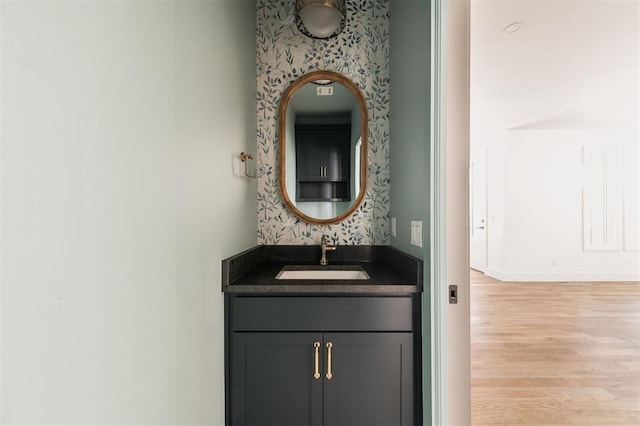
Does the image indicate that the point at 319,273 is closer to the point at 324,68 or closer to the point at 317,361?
the point at 317,361

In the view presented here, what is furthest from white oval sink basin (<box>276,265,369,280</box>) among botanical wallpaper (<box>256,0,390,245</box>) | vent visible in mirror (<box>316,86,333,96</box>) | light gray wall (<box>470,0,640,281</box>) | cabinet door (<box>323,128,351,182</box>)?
light gray wall (<box>470,0,640,281</box>)

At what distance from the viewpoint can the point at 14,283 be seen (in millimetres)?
467

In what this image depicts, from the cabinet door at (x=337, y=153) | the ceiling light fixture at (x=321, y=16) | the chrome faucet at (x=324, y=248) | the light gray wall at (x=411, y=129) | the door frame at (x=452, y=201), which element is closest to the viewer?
the door frame at (x=452, y=201)

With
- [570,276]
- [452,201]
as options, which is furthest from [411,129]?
[570,276]

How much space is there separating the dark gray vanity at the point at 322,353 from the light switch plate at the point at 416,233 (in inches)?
3.7

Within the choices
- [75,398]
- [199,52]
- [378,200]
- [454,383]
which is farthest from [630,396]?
A: [199,52]

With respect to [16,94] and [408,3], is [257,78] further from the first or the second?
[16,94]

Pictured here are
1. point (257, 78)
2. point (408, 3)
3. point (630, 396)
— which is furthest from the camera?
point (630, 396)

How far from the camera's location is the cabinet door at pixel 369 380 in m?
1.37

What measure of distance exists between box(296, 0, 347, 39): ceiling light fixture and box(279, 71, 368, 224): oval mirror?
23cm

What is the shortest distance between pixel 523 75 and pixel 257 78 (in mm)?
3148

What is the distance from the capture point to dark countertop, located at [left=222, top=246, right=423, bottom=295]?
137 centimetres

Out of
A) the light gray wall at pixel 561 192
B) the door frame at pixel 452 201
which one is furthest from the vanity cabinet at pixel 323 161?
the light gray wall at pixel 561 192

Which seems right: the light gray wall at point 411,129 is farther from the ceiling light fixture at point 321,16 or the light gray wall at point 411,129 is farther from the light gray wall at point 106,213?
the light gray wall at point 106,213
